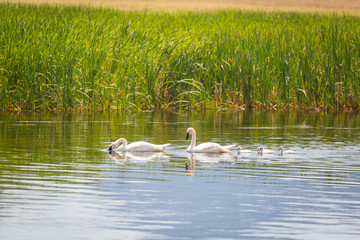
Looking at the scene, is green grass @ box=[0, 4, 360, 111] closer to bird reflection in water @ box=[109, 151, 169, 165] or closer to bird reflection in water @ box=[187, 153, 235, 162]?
bird reflection in water @ box=[109, 151, 169, 165]

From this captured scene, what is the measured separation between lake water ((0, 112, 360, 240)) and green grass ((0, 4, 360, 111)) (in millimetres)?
4105

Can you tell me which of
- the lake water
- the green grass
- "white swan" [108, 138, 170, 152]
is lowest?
the lake water

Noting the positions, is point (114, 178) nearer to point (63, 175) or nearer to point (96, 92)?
point (63, 175)

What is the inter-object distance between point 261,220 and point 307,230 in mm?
579

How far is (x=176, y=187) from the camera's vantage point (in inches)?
396

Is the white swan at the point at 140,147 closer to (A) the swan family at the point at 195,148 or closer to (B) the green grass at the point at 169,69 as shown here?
(A) the swan family at the point at 195,148

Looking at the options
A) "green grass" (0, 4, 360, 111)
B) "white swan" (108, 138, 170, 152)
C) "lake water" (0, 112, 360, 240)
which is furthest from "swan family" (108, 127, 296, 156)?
"green grass" (0, 4, 360, 111)

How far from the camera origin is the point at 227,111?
2362 centimetres

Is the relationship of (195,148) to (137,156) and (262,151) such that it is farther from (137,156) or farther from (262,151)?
(262,151)

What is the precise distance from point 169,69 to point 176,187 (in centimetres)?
1352

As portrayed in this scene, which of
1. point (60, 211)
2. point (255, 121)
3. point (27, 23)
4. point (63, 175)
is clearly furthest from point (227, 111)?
point (60, 211)

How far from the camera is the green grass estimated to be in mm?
21969

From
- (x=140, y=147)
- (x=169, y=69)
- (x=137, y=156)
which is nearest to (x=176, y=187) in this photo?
(x=137, y=156)

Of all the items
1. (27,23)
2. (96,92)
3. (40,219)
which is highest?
(27,23)
